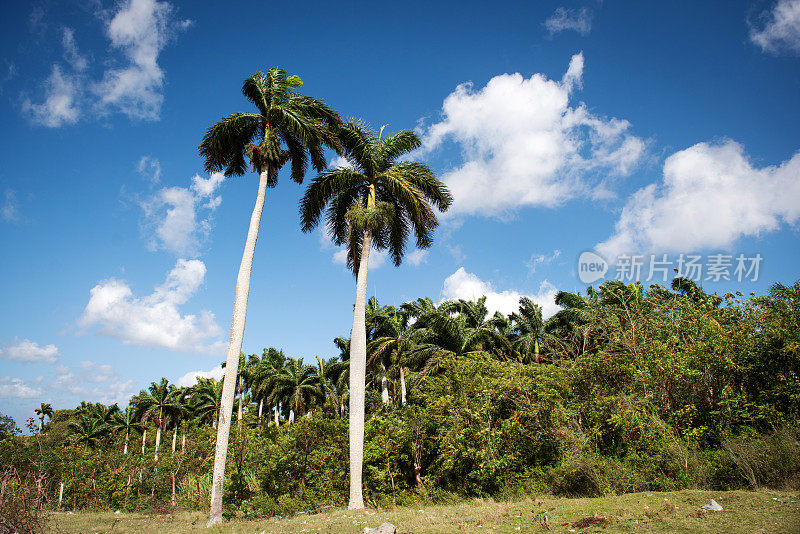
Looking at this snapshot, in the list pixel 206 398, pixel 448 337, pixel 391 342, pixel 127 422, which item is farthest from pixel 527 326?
pixel 127 422

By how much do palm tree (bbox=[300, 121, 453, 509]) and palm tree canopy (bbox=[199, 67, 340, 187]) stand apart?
4.59ft

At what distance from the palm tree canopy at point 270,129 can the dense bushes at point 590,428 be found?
38.5ft

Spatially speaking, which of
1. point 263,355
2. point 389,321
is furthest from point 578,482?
point 263,355

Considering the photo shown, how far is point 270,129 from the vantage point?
18.0m

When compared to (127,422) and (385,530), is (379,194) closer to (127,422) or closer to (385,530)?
(385,530)

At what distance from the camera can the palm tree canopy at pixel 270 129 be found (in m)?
17.5

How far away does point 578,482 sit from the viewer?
49.8 feet

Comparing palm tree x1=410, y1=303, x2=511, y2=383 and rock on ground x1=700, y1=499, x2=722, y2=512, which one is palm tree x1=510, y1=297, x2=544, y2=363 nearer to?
Result: palm tree x1=410, y1=303, x2=511, y2=383

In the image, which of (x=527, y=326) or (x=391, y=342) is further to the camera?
(x=527, y=326)

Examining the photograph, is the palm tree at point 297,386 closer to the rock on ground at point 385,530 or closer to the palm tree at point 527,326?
the palm tree at point 527,326

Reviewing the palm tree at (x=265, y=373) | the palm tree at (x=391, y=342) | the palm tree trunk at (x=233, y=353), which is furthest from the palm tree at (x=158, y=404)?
the palm tree trunk at (x=233, y=353)

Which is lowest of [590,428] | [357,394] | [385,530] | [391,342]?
[385,530]

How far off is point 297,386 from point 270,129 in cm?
3328

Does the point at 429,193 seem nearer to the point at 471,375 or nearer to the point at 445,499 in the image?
the point at 471,375
